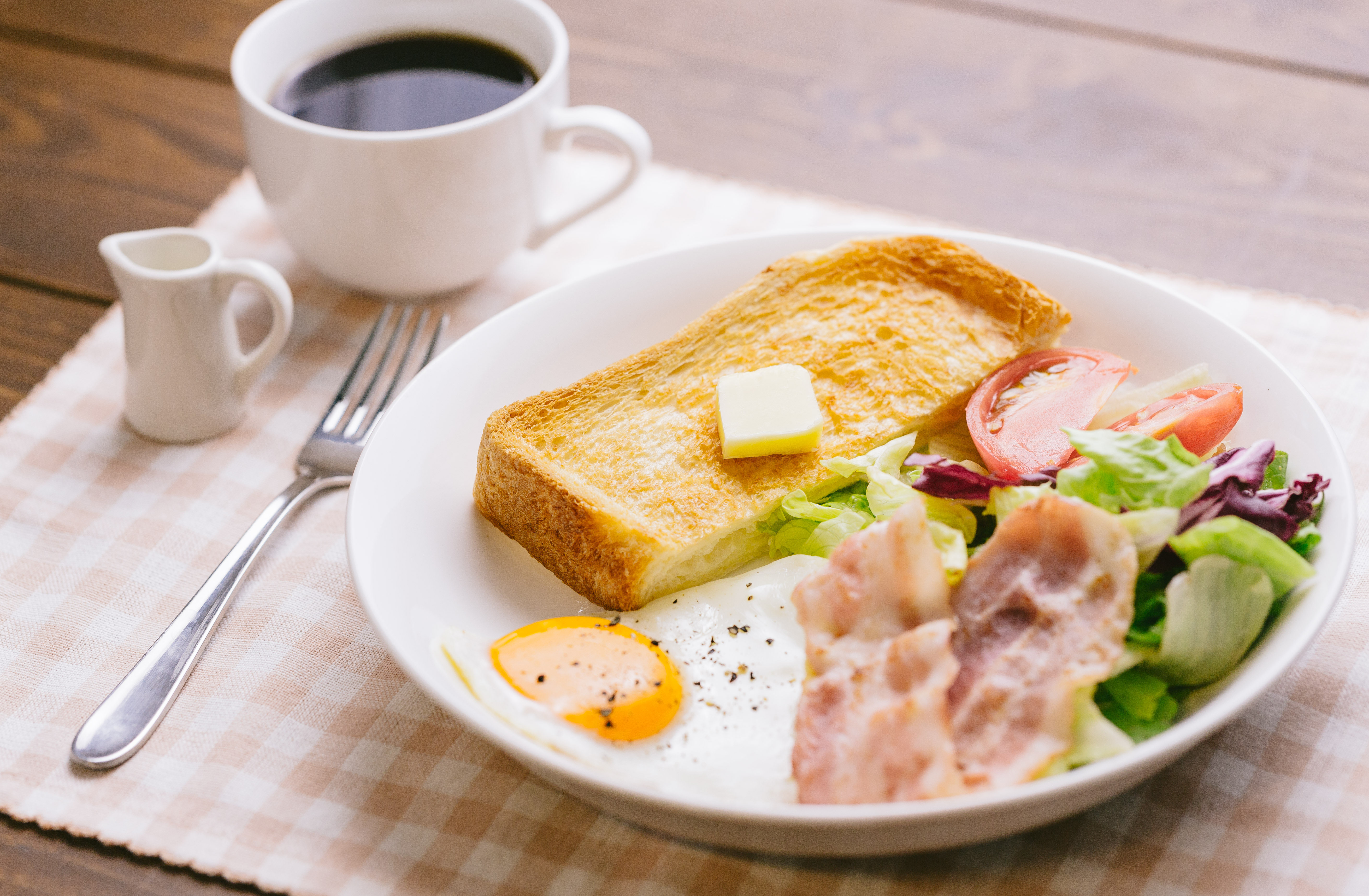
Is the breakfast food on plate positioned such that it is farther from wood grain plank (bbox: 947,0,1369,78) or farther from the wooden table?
wood grain plank (bbox: 947,0,1369,78)

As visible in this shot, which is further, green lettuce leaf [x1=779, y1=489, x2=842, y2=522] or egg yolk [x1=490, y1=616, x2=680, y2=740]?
green lettuce leaf [x1=779, y1=489, x2=842, y2=522]

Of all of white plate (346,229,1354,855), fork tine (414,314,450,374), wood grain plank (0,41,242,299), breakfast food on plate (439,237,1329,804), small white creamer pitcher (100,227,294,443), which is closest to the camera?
white plate (346,229,1354,855)

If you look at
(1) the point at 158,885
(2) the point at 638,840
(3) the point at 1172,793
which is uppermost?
(3) the point at 1172,793

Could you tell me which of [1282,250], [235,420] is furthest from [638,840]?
[1282,250]

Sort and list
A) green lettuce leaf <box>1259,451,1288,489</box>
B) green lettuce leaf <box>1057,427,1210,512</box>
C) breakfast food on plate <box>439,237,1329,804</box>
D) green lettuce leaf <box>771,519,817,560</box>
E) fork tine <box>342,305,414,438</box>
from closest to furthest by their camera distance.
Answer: breakfast food on plate <box>439,237,1329,804</box>, green lettuce leaf <box>1057,427,1210,512</box>, green lettuce leaf <box>1259,451,1288,489</box>, green lettuce leaf <box>771,519,817,560</box>, fork tine <box>342,305,414,438</box>

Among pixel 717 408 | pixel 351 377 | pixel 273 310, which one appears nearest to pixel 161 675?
pixel 351 377

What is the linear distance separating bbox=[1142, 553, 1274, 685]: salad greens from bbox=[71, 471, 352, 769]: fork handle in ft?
5.69

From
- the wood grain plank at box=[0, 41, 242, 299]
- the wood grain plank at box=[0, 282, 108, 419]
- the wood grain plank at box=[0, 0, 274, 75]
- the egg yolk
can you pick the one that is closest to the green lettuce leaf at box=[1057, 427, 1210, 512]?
the egg yolk

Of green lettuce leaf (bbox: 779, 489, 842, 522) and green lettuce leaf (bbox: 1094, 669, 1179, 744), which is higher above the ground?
green lettuce leaf (bbox: 1094, 669, 1179, 744)

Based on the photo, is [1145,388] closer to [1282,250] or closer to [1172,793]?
[1172,793]

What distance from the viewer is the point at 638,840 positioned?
1882 millimetres

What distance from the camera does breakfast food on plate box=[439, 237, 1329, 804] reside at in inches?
69.7

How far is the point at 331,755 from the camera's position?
2.04 metres

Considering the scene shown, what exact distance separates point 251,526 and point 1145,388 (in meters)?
1.96
